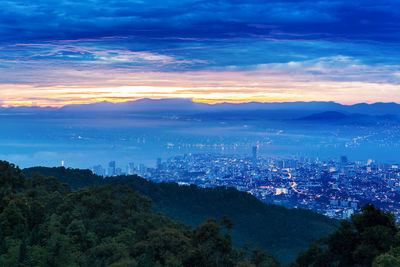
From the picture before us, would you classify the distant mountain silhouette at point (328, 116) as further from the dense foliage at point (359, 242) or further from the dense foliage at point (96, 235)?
the dense foliage at point (359, 242)

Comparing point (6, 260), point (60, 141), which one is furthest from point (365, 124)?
point (6, 260)

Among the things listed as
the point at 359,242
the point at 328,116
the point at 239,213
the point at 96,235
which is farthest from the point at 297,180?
the point at 328,116

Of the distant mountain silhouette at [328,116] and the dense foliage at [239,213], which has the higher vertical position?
the distant mountain silhouette at [328,116]

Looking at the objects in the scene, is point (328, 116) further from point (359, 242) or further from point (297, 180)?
point (359, 242)

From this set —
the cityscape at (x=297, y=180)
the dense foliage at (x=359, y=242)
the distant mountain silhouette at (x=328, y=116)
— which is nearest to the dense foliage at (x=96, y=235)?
the dense foliage at (x=359, y=242)

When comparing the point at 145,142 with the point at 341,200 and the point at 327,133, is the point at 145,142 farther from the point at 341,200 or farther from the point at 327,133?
the point at 341,200

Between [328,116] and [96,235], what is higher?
[328,116]

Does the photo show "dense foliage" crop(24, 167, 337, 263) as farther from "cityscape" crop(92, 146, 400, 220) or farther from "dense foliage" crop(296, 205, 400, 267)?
"dense foliage" crop(296, 205, 400, 267)
